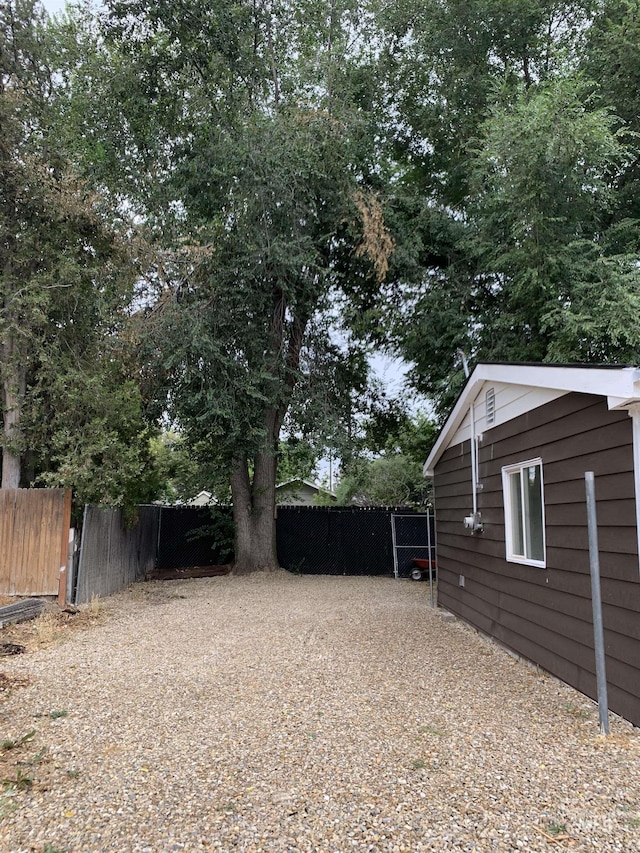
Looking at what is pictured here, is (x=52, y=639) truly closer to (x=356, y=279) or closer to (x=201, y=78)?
(x=356, y=279)

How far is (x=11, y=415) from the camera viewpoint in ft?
29.6

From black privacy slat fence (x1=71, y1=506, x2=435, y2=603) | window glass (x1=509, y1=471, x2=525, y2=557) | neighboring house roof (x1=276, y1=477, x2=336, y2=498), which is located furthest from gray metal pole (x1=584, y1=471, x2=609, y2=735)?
neighboring house roof (x1=276, y1=477, x2=336, y2=498)

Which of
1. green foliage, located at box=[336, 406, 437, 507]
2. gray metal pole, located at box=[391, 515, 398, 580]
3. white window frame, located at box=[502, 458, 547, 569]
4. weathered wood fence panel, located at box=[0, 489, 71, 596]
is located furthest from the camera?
green foliage, located at box=[336, 406, 437, 507]

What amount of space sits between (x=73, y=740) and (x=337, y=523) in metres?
10.3

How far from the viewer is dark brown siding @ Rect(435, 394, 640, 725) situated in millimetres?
3967

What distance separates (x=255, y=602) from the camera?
941 cm

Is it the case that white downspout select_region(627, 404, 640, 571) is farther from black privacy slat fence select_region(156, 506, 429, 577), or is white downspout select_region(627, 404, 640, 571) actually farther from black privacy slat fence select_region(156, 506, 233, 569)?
black privacy slat fence select_region(156, 506, 233, 569)

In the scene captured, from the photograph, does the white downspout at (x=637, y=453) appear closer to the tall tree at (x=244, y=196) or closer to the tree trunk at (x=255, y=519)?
the tall tree at (x=244, y=196)

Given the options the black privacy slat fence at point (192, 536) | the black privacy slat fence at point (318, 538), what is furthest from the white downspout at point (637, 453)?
the black privacy slat fence at point (192, 536)

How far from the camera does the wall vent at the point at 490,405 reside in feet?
20.9

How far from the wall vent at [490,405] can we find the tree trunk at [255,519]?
665 cm

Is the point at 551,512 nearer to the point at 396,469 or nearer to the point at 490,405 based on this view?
the point at 490,405

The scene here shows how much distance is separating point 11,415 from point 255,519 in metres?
5.53

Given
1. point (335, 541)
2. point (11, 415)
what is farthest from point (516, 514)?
point (335, 541)
